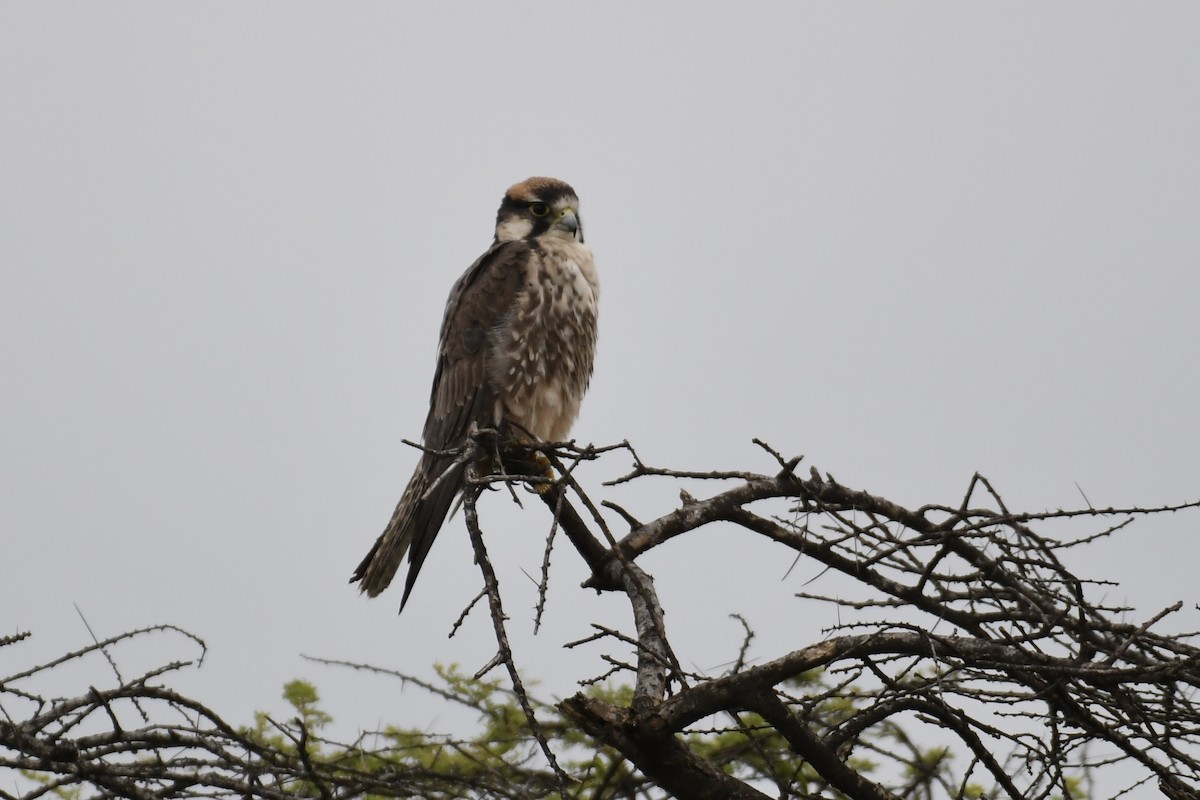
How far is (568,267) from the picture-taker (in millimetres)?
4918

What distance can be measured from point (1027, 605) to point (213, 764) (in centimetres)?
Result: 181

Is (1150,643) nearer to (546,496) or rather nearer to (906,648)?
(906,648)

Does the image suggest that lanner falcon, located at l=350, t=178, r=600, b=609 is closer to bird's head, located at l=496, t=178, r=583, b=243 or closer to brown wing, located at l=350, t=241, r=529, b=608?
brown wing, located at l=350, t=241, r=529, b=608

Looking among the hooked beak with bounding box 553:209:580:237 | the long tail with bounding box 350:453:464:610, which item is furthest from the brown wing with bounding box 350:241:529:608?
the hooked beak with bounding box 553:209:580:237

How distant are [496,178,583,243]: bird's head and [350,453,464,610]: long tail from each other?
1.44 metres

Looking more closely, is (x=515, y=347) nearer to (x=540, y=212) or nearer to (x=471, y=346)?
(x=471, y=346)

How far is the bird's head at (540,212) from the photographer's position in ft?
17.4

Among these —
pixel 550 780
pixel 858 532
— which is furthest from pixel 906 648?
pixel 550 780

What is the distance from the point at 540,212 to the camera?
5.36 metres

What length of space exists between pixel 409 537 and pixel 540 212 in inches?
68.6

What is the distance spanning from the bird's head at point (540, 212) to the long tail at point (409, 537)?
1441mm

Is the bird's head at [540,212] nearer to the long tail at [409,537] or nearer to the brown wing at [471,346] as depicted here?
the brown wing at [471,346]

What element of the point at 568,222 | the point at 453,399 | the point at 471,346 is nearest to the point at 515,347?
the point at 471,346

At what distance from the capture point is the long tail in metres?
4.10
